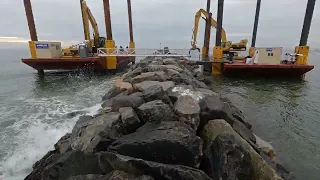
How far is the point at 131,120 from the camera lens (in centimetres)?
447

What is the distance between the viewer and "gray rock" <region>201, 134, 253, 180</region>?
3.65 metres

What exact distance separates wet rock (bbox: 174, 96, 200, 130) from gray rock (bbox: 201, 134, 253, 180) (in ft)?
2.60

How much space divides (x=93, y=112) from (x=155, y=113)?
548 cm

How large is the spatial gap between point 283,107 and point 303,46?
12.4 meters

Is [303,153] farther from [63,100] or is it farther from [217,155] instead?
[63,100]

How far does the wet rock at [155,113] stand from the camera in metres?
4.45

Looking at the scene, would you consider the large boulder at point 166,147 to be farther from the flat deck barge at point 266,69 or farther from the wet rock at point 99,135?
the flat deck barge at point 266,69

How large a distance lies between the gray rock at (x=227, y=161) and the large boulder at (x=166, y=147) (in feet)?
1.07

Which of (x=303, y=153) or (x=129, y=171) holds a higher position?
(x=129, y=171)

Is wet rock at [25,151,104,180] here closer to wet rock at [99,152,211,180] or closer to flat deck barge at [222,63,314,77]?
wet rock at [99,152,211,180]

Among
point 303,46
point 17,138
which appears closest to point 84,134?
point 17,138

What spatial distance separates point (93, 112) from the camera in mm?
9250

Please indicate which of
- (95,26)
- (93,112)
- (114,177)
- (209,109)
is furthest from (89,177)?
(95,26)

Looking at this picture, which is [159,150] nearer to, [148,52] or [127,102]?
[127,102]
